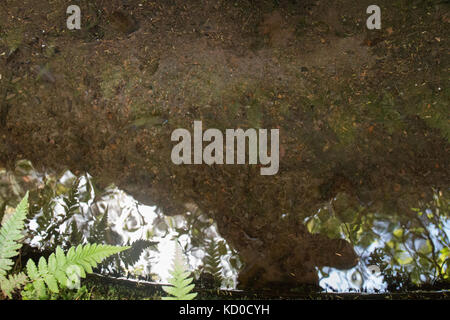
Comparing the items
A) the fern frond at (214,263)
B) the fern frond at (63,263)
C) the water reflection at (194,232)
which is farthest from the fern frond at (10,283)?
the fern frond at (214,263)

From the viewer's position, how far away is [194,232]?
2.06m

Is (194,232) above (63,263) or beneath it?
above

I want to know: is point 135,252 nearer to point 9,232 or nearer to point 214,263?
point 214,263

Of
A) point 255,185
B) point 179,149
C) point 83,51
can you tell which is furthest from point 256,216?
point 83,51

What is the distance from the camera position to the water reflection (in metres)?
1.99

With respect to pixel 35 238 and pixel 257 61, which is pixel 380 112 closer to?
pixel 257 61

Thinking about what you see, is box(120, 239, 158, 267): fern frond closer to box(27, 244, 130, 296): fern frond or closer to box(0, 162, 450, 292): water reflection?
box(0, 162, 450, 292): water reflection

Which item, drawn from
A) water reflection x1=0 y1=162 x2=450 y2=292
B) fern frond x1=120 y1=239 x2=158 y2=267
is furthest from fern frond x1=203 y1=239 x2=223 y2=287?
fern frond x1=120 y1=239 x2=158 y2=267

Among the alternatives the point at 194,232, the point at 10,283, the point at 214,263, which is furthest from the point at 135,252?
the point at 10,283

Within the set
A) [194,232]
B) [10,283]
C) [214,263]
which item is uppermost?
[194,232]

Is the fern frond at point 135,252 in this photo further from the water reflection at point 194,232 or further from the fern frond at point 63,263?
the fern frond at point 63,263

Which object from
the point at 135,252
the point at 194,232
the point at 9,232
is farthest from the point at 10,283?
the point at 194,232

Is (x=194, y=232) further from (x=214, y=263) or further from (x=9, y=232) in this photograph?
(x=9, y=232)

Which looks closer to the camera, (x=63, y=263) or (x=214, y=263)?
(x=63, y=263)
